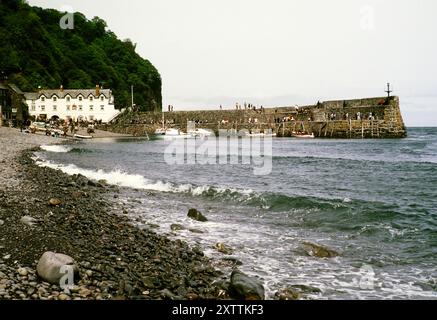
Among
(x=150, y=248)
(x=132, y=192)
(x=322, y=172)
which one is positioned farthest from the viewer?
(x=322, y=172)

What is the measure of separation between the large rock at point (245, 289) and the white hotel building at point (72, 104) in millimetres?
97207

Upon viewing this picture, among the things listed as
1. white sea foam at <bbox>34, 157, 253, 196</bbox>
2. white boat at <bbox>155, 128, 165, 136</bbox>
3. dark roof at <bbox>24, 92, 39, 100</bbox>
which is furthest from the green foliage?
white sea foam at <bbox>34, 157, 253, 196</bbox>

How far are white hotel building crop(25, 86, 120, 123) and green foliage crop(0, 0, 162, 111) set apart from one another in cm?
592

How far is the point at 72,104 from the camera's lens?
320 feet

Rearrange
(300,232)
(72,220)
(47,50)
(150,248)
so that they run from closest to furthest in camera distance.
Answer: (150,248) < (72,220) < (300,232) < (47,50)

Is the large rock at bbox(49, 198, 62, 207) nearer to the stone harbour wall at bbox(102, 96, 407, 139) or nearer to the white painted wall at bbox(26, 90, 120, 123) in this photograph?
the stone harbour wall at bbox(102, 96, 407, 139)

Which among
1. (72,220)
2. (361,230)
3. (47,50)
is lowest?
(361,230)

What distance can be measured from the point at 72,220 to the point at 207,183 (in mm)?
12721

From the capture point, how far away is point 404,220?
44.6 ft

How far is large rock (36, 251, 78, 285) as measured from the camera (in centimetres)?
618

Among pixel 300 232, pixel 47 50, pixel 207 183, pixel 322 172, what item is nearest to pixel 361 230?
pixel 300 232

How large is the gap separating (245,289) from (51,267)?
319 centimetres

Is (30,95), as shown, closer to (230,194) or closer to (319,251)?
(230,194)
